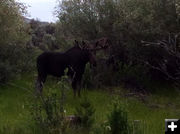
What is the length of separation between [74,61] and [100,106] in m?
2.28

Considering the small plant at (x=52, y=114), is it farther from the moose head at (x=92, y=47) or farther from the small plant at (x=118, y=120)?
the moose head at (x=92, y=47)

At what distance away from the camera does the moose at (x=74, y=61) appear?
42.5ft

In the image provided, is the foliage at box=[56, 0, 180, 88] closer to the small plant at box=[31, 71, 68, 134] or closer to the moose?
the moose

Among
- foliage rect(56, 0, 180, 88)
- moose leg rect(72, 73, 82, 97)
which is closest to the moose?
moose leg rect(72, 73, 82, 97)

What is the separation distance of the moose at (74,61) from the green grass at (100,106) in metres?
0.72

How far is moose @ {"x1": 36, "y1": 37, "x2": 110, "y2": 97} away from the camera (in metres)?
13.0

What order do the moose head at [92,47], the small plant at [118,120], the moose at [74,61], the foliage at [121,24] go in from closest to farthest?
1. the small plant at [118,120]
2. the moose head at [92,47]
3. the moose at [74,61]
4. the foliage at [121,24]

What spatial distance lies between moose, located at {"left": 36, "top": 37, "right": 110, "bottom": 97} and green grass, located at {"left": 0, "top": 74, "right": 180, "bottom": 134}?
72cm

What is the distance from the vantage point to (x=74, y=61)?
1304 centimetres

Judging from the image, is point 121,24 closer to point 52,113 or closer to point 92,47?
point 92,47

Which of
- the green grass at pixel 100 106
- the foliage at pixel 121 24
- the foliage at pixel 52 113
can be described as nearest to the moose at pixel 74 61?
the green grass at pixel 100 106

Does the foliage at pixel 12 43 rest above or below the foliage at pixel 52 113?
above

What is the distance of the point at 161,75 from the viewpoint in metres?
16.8

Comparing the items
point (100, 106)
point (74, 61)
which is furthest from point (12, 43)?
point (100, 106)
